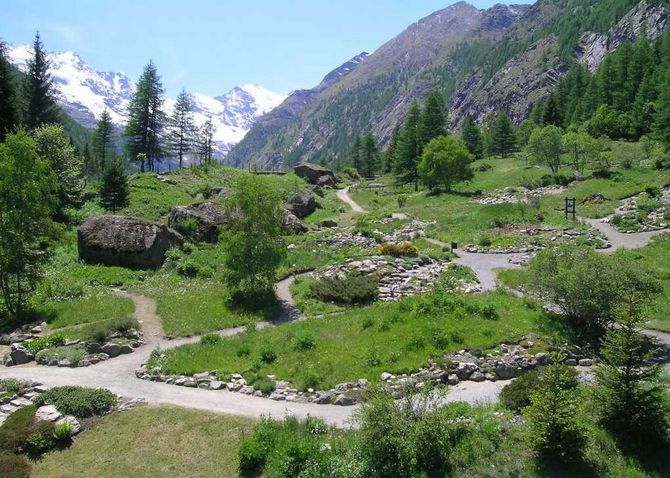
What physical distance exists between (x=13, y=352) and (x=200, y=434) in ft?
38.5

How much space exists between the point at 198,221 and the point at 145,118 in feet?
129

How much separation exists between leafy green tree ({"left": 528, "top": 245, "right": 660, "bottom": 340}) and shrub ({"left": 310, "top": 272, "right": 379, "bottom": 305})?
32.2 feet

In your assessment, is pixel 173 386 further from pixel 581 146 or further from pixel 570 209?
pixel 581 146

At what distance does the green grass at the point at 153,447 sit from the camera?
14.9m

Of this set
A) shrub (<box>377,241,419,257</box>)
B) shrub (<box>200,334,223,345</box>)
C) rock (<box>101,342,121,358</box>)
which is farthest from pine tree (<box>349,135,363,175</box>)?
rock (<box>101,342,121,358</box>)

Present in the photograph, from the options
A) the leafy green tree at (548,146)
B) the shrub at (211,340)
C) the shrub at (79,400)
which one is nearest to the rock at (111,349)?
the shrub at (211,340)

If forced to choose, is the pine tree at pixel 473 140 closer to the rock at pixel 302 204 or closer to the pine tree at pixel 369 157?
the pine tree at pixel 369 157

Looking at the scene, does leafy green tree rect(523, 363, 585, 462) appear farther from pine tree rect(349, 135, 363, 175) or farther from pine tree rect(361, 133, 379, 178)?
pine tree rect(349, 135, 363, 175)

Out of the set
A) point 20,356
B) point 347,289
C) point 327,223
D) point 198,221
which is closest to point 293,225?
point 327,223

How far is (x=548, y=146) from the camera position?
63.9 m

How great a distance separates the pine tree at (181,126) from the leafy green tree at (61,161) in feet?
99.3

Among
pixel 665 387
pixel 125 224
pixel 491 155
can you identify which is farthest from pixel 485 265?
pixel 491 155

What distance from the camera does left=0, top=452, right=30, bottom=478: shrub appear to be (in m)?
14.4

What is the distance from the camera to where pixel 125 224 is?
35906 mm
